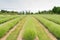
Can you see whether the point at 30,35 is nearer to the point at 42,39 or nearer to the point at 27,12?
the point at 42,39

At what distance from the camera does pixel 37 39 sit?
66.2ft

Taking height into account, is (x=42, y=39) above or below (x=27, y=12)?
above

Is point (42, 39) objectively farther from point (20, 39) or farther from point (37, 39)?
point (20, 39)

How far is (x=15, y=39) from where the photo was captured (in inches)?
798

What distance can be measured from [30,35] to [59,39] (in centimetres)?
304

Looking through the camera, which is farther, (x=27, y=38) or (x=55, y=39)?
(x=55, y=39)

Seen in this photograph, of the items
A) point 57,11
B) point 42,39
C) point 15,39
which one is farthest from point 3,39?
point 57,11

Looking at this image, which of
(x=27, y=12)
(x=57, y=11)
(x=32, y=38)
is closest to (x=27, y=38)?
(x=32, y=38)

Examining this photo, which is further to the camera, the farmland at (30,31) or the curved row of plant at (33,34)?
the farmland at (30,31)

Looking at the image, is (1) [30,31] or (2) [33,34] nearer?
(2) [33,34]

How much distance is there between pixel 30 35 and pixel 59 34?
3.71 m

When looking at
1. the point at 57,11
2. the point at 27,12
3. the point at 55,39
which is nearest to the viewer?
A: the point at 55,39

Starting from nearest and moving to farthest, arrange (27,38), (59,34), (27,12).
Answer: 1. (27,38)
2. (59,34)
3. (27,12)

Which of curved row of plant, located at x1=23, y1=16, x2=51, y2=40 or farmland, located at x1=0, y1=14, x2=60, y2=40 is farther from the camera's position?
farmland, located at x1=0, y1=14, x2=60, y2=40
